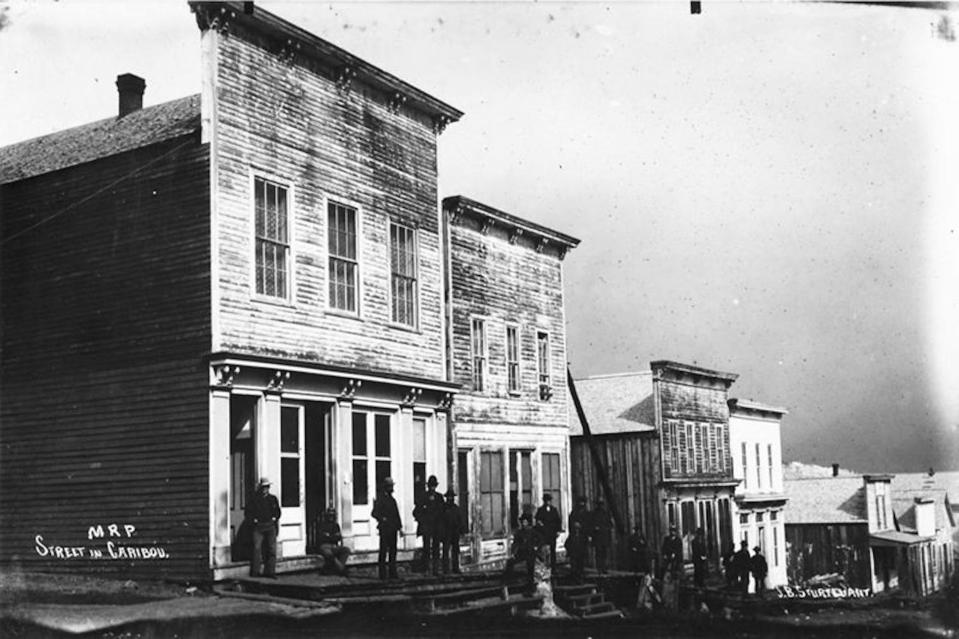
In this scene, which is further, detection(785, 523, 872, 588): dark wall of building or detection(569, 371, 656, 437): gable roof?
detection(785, 523, 872, 588): dark wall of building

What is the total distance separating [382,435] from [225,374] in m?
5.35

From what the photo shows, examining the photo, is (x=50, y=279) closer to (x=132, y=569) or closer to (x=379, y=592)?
(x=132, y=569)

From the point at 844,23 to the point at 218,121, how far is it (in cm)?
1115

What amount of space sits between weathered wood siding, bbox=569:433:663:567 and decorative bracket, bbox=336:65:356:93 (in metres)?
17.0

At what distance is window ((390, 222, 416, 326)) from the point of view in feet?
78.9

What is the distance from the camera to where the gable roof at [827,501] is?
167 feet

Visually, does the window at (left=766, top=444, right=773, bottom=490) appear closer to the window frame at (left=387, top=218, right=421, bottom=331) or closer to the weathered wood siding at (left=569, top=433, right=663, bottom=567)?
the weathered wood siding at (left=569, top=433, right=663, bottom=567)

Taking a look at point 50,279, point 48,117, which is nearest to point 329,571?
point 50,279

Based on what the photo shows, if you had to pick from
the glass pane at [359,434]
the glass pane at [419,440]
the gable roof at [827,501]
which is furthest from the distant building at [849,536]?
the glass pane at [359,434]

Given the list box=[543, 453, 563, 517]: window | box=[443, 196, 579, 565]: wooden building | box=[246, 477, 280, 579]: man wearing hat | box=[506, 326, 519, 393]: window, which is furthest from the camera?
box=[543, 453, 563, 517]: window

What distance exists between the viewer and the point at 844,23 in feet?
57.9

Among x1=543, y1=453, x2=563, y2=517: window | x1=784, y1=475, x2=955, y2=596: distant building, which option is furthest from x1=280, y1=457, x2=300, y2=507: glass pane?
x1=784, y1=475, x2=955, y2=596: distant building

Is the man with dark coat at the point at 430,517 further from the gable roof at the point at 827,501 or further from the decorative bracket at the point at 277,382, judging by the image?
the gable roof at the point at 827,501

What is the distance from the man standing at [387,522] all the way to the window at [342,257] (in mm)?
4034
